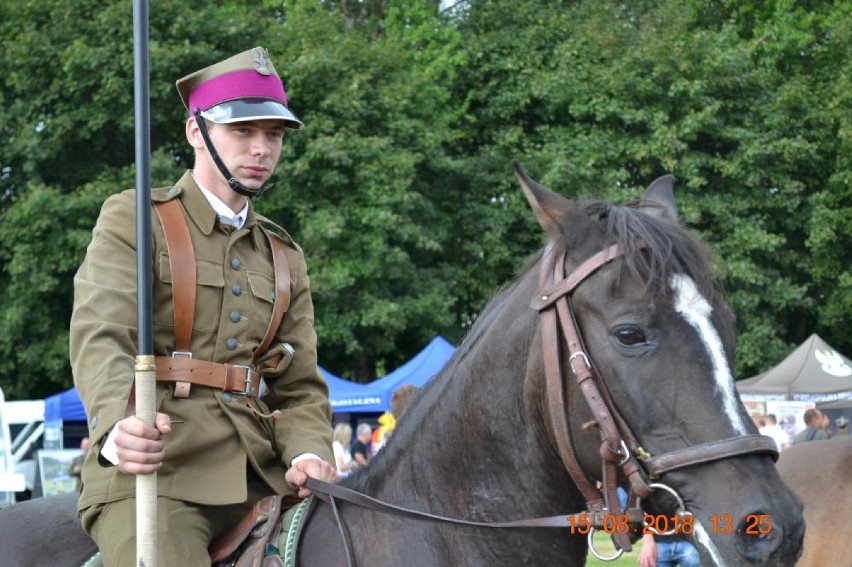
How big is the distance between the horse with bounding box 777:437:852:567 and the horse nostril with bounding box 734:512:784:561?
19.6 ft

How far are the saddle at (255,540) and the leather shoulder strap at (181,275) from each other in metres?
0.58

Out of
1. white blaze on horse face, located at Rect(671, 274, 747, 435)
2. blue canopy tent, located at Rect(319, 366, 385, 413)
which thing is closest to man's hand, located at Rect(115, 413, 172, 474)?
white blaze on horse face, located at Rect(671, 274, 747, 435)

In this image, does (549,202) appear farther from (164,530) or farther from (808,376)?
(808,376)

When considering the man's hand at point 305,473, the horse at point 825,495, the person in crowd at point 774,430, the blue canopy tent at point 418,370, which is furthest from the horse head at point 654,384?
the blue canopy tent at point 418,370

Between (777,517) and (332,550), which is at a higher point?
(777,517)

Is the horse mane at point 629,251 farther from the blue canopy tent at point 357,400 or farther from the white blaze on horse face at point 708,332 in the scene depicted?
the blue canopy tent at point 357,400

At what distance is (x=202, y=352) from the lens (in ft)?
11.4

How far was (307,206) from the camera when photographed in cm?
2250

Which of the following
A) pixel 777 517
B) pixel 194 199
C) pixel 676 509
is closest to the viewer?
pixel 777 517

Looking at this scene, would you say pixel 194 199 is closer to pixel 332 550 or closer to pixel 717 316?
pixel 332 550

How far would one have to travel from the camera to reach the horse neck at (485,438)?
304 cm

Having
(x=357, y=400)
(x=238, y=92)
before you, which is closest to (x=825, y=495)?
(x=238, y=92)

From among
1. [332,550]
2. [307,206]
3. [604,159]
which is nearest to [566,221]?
[332,550]

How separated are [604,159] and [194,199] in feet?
71.5
